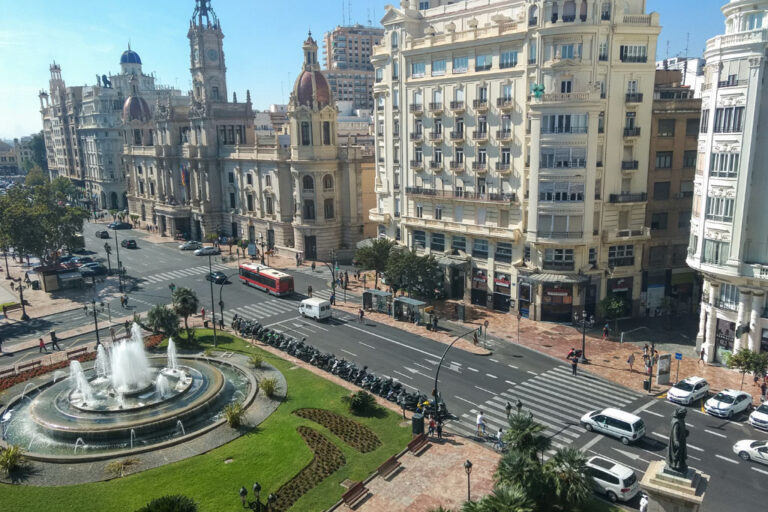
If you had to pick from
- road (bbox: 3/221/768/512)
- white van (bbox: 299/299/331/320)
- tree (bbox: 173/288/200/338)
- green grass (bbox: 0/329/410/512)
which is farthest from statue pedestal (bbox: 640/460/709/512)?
tree (bbox: 173/288/200/338)

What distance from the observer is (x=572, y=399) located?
134ft

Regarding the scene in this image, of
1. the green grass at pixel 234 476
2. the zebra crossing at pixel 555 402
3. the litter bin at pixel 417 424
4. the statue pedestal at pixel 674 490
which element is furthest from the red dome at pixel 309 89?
the statue pedestal at pixel 674 490

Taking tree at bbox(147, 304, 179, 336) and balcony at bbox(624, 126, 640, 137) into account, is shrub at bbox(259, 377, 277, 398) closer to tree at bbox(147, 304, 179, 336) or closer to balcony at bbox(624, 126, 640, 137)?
tree at bbox(147, 304, 179, 336)

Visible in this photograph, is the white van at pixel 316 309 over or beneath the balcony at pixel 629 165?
beneath

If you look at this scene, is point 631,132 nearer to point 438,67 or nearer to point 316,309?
point 438,67

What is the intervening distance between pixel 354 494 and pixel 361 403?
9028mm

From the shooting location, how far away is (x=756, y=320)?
42812 mm

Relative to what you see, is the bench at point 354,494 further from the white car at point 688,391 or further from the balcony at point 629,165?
the balcony at point 629,165

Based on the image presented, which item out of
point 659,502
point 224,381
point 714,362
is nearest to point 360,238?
point 224,381

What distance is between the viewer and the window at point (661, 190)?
192ft

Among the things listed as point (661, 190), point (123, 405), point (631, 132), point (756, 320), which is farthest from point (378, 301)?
point (756, 320)

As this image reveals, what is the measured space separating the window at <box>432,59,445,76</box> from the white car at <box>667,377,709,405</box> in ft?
130

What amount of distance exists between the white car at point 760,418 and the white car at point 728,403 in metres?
0.93

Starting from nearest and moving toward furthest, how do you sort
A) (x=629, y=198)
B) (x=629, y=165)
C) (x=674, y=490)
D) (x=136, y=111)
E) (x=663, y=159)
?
(x=674, y=490), (x=629, y=165), (x=629, y=198), (x=663, y=159), (x=136, y=111)
